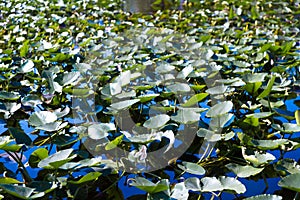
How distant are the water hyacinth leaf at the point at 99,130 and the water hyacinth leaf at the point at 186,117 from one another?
174 millimetres

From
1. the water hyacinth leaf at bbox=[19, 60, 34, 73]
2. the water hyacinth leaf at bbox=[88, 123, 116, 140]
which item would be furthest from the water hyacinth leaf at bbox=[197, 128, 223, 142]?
the water hyacinth leaf at bbox=[19, 60, 34, 73]

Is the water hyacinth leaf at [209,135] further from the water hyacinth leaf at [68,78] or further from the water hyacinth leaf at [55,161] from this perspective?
the water hyacinth leaf at [68,78]

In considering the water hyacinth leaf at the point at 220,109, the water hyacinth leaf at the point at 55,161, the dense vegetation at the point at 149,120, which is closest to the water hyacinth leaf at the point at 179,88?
the dense vegetation at the point at 149,120

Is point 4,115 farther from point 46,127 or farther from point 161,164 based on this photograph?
point 161,164

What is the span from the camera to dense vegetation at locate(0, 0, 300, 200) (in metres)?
0.95

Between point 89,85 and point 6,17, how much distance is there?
171cm

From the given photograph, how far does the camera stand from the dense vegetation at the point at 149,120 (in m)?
0.95

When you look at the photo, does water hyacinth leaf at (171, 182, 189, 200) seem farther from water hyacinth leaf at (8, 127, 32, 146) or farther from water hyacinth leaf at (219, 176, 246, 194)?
water hyacinth leaf at (8, 127, 32, 146)

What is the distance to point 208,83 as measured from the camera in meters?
1.57

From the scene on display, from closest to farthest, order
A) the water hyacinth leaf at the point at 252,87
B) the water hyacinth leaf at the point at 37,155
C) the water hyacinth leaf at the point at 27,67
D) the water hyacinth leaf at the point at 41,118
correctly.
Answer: the water hyacinth leaf at the point at 37,155 < the water hyacinth leaf at the point at 41,118 < the water hyacinth leaf at the point at 252,87 < the water hyacinth leaf at the point at 27,67

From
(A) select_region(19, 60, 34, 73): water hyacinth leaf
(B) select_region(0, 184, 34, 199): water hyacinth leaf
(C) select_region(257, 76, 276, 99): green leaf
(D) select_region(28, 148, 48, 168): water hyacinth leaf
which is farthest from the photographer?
(A) select_region(19, 60, 34, 73): water hyacinth leaf

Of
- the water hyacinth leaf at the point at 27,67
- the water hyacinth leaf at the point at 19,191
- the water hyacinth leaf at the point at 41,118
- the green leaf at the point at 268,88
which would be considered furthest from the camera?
Result: the water hyacinth leaf at the point at 27,67

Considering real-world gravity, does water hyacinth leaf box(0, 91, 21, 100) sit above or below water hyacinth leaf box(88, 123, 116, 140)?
above

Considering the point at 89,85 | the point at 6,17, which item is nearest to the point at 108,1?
the point at 6,17
